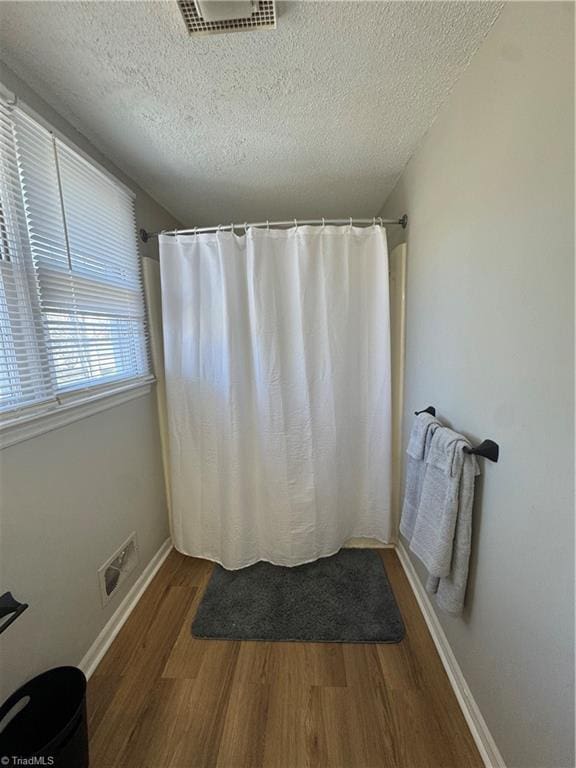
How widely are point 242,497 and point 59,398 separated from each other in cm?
102

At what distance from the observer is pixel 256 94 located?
105 centimetres

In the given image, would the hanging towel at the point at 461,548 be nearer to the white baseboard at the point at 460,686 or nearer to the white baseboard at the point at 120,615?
the white baseboard at the point at 460,686

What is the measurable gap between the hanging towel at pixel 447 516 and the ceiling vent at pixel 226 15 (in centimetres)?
132

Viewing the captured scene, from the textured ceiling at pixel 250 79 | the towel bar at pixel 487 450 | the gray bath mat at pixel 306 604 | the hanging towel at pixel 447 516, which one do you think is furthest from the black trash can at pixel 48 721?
the textured ceiling at pixel 250 79

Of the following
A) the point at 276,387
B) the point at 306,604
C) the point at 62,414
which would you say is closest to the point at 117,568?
the point at 62,414

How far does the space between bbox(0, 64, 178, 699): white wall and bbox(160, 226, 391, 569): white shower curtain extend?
1.08ft

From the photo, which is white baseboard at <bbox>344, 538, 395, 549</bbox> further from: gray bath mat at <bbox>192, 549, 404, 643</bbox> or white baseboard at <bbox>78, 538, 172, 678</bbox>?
white baseboard at <bbox>78, 538, 172, 678</bbox>

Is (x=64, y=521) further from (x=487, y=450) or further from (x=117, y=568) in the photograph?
(x=487, y=450)

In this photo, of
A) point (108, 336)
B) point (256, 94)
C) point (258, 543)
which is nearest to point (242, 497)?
point (258, 543)

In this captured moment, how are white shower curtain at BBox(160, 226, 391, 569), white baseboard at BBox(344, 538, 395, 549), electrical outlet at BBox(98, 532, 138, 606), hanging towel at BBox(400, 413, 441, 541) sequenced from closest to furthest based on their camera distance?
hanging towel at BBox(400, 413, 441, 541) < electrical outlet at BBox(98, 532, 138, 606) < white shower curtain at BBox(160, 226, 391, 569) < white baseboard at BBox(344, 538, 395, 549)

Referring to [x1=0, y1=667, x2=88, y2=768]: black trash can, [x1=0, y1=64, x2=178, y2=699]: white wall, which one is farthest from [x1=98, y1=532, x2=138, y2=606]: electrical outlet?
[x1=0, y1=667, x2=88, y2=768]: black trash can

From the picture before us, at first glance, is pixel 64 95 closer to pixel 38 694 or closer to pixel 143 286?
pixel 143 286

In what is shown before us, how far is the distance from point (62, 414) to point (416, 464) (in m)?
1.41

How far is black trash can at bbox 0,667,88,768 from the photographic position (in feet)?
2.62
